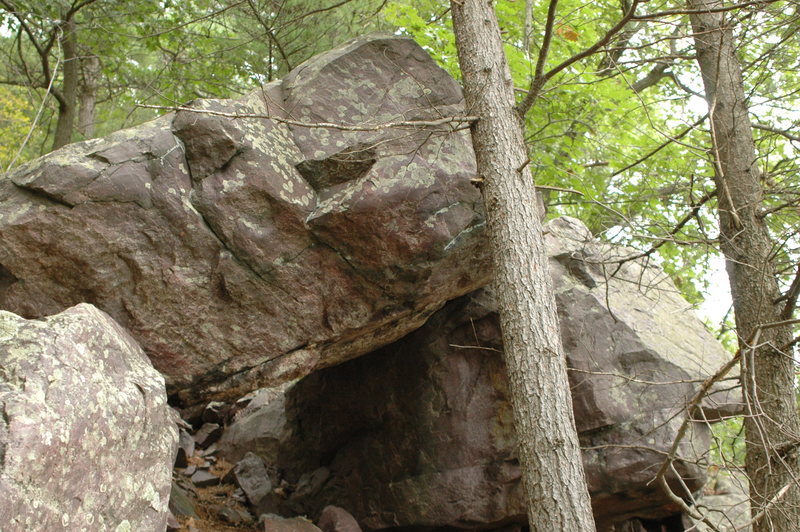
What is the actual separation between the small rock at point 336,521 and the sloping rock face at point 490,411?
37 centimetres

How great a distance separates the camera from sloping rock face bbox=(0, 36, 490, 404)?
4.72m

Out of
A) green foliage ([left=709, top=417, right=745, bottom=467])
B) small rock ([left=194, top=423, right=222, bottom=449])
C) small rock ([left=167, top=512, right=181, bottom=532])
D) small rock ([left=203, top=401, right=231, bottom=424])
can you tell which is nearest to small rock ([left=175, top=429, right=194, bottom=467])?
small rock ([left=194, top=423, right=222, bottom=449])

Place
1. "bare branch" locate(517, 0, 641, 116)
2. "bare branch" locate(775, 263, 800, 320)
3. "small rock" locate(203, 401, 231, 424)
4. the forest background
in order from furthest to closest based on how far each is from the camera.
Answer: "small rock" locate(203, 401, 231, 424) < the forest background < "bare branch" locate(775, 263, 800, 320) < "bare branch" locate(517, 0, 641, 116)

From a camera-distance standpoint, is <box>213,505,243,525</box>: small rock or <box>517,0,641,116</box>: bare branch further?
<box>213,505,243,525</box>: small rock

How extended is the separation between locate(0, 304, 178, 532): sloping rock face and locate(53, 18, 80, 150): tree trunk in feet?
16.7

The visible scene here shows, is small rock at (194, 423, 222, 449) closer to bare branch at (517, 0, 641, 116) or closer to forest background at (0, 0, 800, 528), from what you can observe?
forest background at (0, 0, 800, 528)

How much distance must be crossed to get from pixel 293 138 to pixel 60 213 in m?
1.77

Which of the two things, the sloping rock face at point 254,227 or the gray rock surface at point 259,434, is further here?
the gray rock surface at point 259,434

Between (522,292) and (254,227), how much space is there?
202 centimetres

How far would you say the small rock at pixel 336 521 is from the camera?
6.12 m

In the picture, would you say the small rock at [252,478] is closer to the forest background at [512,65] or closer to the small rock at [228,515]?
the small rock at [228,515]

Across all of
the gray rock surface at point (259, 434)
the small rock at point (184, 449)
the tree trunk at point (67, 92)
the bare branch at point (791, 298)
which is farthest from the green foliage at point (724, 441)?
the tree trunk at point (67, 92)

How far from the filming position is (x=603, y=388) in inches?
244

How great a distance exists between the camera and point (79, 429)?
11.2 ft
